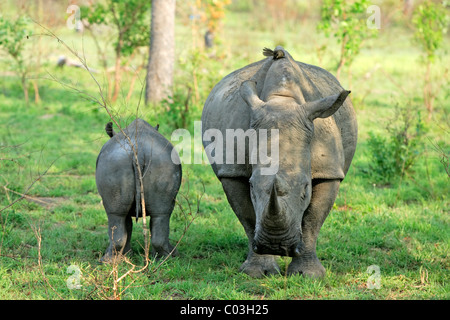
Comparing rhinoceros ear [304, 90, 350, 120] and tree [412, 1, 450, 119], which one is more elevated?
tree [412, 1, 450, 119]

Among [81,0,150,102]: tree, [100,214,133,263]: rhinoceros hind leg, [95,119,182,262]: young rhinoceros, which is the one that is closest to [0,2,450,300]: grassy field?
[100,214,133,263]: rhinoceros hind leg

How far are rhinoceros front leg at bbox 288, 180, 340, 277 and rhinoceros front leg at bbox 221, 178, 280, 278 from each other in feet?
0.63

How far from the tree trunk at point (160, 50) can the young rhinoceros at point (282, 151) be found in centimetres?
680

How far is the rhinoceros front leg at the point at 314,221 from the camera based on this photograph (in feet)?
16.6

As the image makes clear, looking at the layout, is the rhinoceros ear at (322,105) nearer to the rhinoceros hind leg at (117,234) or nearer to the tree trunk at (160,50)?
the rhinoceros hind leg at (117,234)

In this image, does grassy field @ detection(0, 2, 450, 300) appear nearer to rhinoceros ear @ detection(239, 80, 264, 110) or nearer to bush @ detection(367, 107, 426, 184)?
bush @ detection(367, 107, 426, 184)

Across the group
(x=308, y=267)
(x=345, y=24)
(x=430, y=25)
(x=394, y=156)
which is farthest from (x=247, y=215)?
(x=430, y=25)

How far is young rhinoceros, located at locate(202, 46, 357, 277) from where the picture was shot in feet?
14.3

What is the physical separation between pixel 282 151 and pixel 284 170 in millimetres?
144

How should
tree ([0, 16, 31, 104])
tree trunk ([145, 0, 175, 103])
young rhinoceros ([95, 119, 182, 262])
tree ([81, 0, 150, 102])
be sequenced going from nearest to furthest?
young rhinoceros ([95, 119, 182, 262]), tree ([0, 16, 31, 104]), tree trunk ([145, 0, 175, 103]), tree ([81, 0, 150, 102])

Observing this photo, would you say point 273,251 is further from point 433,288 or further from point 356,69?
point 356,69

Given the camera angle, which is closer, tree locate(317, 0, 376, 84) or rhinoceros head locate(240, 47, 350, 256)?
rhinoceros head locate(240, 47, 350, 256)

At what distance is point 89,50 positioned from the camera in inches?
772
